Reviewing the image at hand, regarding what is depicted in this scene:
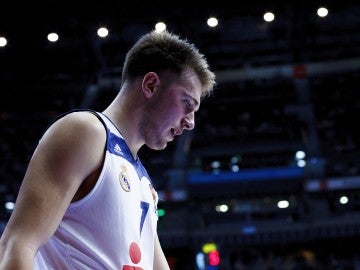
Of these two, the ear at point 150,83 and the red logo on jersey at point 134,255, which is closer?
the red logo on jersey at point 134,255

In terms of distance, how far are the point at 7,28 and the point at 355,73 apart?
14.8 metres

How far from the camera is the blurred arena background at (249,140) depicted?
22109 mm

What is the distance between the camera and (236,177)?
24625 mm

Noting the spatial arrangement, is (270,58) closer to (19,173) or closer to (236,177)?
(236,177)

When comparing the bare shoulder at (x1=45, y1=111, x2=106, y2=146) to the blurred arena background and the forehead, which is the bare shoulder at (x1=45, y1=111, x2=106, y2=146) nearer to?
the forehead

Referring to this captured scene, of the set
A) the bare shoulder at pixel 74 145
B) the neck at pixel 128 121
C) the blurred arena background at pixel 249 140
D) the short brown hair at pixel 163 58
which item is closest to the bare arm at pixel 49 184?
the bare shoulder at pixel 74 145

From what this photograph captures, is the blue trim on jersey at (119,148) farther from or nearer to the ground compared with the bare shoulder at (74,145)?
farther from the ground

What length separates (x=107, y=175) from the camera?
1467 mm

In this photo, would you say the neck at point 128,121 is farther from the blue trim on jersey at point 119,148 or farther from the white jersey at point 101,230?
the white jersey at point 101,230

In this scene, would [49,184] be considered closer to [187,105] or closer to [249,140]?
[187,105]

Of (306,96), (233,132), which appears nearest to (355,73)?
(306,96)

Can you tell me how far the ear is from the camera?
1.72 meters

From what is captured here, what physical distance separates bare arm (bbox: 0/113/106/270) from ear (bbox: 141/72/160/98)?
0.29 meters

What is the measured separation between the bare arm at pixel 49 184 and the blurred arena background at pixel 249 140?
62.2 ft
